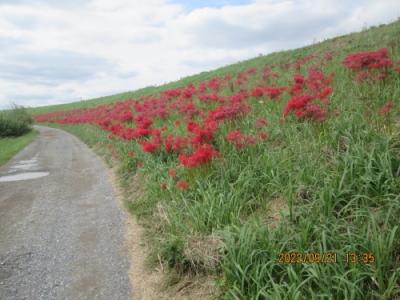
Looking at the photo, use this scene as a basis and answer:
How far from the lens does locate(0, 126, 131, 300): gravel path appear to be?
3.60 m

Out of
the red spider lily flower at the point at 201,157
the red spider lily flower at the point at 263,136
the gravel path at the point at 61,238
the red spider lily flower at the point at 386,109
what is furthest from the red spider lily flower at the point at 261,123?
the gravel path at the point at 61,238

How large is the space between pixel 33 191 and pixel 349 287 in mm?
6912

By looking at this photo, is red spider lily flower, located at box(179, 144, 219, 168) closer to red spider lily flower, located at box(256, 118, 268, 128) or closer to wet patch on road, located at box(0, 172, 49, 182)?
red spider lily flower, located at box(256, 118, 268, 128)

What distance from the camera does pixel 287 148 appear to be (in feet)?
15.4

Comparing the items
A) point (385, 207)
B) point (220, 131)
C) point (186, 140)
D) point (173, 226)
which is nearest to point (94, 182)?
point (186, 140)

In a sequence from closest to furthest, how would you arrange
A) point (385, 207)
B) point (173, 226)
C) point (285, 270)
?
point (285, 270) → point (385, 207) → point (173, 226)

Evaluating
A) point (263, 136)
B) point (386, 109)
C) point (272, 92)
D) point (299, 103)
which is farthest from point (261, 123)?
point (386, 109)

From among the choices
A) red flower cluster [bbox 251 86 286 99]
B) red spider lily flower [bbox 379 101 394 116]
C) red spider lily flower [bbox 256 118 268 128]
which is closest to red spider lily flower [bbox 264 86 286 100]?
red flower cluster [bbox 251 86 286 99]

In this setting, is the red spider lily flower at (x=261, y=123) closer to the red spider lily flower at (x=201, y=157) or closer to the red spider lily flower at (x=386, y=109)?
the red spider lily flower at (x=201, y=157)

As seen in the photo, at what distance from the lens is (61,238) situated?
15.6ft

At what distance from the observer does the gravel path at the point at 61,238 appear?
360 cm

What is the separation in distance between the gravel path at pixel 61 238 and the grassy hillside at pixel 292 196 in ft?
1.87

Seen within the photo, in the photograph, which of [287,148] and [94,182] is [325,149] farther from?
[94,182]

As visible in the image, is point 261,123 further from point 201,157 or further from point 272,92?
point 201,157
